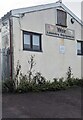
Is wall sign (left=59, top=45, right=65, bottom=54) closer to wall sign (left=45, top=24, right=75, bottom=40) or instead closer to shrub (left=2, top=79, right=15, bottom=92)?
wall sign (left=45, top=24, right=75, bottom=40)

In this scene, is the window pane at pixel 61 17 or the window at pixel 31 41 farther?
the window pane at pixel 61 17

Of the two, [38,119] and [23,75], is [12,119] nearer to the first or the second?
[38,119]

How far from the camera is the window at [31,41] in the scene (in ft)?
47.8

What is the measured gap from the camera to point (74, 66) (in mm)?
17766

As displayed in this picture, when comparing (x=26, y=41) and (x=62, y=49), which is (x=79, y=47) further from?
(x=26, y=41)

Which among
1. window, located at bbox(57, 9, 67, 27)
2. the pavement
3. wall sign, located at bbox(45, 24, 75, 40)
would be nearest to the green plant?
the pavement

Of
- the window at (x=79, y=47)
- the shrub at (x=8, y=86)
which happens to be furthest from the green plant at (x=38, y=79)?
the window at (x=79, y=47)

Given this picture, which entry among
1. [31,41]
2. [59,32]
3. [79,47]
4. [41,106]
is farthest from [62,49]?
[41,106]

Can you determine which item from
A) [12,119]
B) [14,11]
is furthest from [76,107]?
[14,11]

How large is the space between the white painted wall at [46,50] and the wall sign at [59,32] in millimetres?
207

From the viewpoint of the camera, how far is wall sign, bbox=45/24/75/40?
15.8 metres

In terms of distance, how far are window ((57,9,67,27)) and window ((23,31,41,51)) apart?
215 centimetres

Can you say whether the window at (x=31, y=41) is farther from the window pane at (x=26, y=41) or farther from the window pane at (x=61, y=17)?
the window pane at (x=61, y=17)

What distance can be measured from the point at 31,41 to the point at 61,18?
3.24 metres
